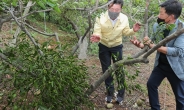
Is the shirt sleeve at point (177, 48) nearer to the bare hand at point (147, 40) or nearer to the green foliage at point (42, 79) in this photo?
the bare hand at point (147, 40)

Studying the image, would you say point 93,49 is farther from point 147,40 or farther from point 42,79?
point 42,79

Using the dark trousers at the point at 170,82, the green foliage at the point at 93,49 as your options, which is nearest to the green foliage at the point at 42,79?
the dark trousers at the point at 170,82

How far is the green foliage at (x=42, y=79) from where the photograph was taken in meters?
2.01

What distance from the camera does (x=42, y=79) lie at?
199 centimetres

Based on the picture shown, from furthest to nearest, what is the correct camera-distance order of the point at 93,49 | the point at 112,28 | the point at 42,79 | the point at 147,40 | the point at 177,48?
the point at 93,49, the point at 112,28, the point at 177,48, the point at 147,40, the point at 42,79

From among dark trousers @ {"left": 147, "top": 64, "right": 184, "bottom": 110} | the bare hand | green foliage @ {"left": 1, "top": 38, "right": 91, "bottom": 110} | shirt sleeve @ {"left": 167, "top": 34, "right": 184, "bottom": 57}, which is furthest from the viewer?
dark trousers @ {"left": 147, "top": 64, "right": 184, "bottom": 110}

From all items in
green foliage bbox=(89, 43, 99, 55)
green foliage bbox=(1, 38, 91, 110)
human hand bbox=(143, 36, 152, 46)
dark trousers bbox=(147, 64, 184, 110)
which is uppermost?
human hand bbox=(143, 36, 152, 46)

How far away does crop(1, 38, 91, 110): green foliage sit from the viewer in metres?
2.01

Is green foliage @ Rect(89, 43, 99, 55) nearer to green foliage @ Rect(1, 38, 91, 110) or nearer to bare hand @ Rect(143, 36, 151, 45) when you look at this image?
green foliage @ Rect(1, 38, 91, 110)

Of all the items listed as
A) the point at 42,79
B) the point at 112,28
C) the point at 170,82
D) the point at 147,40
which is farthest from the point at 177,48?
the point at 42,79

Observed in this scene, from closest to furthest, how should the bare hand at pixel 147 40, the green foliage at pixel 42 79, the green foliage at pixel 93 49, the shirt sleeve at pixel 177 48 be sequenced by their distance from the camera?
the green foliage at pixel 42 79 → the bare hand at pixel 147 40 → the shirt sleeve at pixel 177 48 → the green foliage at pixel 93 49

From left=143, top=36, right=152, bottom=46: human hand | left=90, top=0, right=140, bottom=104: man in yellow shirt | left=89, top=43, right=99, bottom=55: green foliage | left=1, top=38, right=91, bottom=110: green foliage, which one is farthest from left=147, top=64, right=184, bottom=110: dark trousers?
left=89, top=43, right=99, bottom=55: green foliage

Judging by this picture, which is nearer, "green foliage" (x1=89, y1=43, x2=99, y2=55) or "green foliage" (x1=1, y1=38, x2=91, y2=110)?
"green foliage" (x1=1, y1=38, x2=91, y2=110)

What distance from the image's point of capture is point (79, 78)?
2.47 meters
